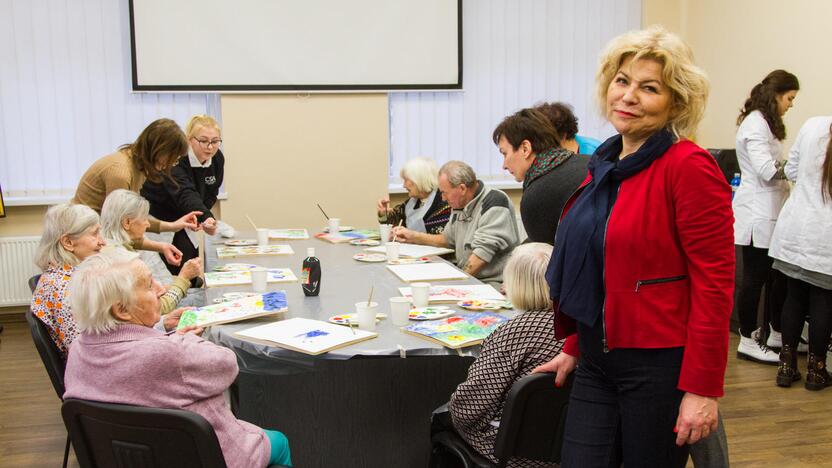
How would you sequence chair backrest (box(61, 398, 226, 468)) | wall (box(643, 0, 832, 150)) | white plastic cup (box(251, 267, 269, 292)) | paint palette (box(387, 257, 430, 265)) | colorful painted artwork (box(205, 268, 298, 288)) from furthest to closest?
wall (box(643, 0, 832, 150)), paint palette (box(387, 257, 430, 265)), colorful painted artwork (box(205, 268, 298, 288)), white plastic cup (box(251, 267, 269, 292)), chair backrest (box(61, 398, 226, 468))

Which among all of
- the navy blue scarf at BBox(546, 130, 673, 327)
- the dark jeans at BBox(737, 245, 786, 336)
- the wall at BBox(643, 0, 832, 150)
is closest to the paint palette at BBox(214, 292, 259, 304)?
the navy blue scarf at BBox(546, 130, 673, 327)

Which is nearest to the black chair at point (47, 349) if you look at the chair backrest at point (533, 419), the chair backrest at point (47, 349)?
the chair backrest at point (47, 349)

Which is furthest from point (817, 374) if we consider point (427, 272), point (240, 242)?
point (240, 242)

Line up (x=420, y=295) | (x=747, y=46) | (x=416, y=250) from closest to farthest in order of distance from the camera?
(x=420, y=295) < (x=416, y=250) < (x=747, y=46)

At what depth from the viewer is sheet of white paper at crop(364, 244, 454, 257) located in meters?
3.78

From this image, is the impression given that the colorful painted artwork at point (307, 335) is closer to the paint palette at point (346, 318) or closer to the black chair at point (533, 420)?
the paint palette at point (346, 318)

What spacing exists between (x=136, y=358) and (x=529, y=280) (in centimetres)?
105

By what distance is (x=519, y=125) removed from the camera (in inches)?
111

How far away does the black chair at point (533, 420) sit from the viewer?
1.77 m

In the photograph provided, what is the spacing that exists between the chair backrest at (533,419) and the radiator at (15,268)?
4.64 meters

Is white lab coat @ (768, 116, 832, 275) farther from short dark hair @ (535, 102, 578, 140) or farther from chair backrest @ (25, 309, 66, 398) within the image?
chair backrest @ (25, 309, 66, 398)

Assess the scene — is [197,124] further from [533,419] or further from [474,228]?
[533,419]

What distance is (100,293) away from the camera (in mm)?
1718

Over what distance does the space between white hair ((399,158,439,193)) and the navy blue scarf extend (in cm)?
287
